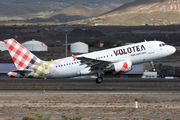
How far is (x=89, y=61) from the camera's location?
42500 millimetres

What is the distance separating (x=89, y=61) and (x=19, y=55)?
1036cm

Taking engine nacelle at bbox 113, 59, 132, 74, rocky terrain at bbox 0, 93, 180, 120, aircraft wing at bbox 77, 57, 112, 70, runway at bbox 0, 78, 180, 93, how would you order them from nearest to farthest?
rocky terrain at bbox 0, 93, 180, 120
aircraft wing at bbox 77, 57, 112, 70
runway at bbox 0, 78, 180, 93
engine nacelle at bbox 113, 59, 132, 74

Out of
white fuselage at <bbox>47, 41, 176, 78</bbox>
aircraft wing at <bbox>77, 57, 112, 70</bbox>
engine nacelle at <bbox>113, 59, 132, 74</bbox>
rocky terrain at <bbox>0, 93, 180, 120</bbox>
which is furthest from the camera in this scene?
white fuselage at <bbox>47, 41, 176, 78</bbox>

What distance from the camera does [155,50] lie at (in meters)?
44.0

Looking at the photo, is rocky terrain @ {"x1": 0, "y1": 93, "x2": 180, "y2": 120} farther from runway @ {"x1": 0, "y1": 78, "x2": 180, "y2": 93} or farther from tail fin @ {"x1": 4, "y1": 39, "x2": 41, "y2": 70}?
tail fin @ {"x1": 4, "y1": 39, "x2": 41, "y2": 70}

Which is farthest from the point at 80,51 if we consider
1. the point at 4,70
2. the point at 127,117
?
the point at 127,117

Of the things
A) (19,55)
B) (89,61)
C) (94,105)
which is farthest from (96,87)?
(94,105)

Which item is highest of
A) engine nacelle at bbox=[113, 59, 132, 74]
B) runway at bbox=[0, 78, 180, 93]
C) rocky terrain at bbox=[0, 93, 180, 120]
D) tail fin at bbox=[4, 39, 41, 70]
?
tail fin at bbox=[4, 39, 41, 70]

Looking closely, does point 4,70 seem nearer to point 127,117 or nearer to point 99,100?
point 99,100

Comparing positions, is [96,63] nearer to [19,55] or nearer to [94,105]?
[19,55]

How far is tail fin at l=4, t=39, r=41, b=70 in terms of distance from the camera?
141ft

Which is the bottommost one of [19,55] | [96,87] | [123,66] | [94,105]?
[94,105]

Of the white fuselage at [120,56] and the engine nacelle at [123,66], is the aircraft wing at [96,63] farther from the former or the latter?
the engine nacelle at [123,66]

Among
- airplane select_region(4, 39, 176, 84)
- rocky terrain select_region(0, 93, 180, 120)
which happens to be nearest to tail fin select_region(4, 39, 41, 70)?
airplane select_region(4, 39, 176, 84)
